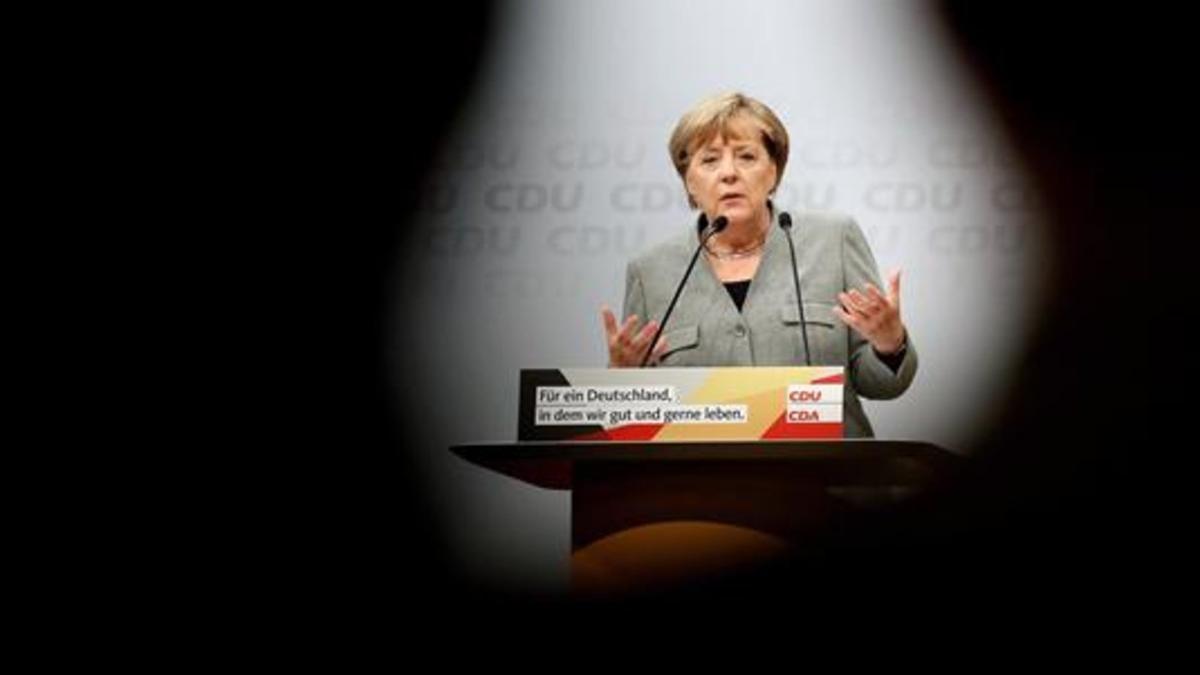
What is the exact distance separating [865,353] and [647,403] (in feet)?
2.55

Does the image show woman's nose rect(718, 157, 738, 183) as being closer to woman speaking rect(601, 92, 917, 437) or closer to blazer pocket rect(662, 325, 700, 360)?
woman speaking rect(601, 92, 917, 437)

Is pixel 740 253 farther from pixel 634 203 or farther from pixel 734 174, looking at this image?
pixel 634 203

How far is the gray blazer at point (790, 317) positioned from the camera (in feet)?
10.2

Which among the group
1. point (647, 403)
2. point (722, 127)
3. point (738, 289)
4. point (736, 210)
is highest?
point (722, 127)

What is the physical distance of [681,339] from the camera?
125 inches

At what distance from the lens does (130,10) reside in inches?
148

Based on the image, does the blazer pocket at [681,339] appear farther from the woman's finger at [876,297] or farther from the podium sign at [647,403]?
the podium sign at [647,403]

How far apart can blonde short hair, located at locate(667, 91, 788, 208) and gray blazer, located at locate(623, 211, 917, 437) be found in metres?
0.17

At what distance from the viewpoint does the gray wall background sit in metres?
3.34

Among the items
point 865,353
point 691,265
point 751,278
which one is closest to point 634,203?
point 751,278

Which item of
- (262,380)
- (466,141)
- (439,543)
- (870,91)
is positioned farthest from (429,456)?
(870,91)

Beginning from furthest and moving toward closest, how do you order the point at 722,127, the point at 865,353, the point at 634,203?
1. the point at 634,203
2. the point at 722,127
3. the point at 865,353

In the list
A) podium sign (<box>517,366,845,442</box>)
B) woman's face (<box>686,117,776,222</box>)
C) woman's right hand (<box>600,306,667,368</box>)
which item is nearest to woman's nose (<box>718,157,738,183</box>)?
woman's face (<box>686,117,776,222</box>)

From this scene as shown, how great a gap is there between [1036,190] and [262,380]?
1829 mm
